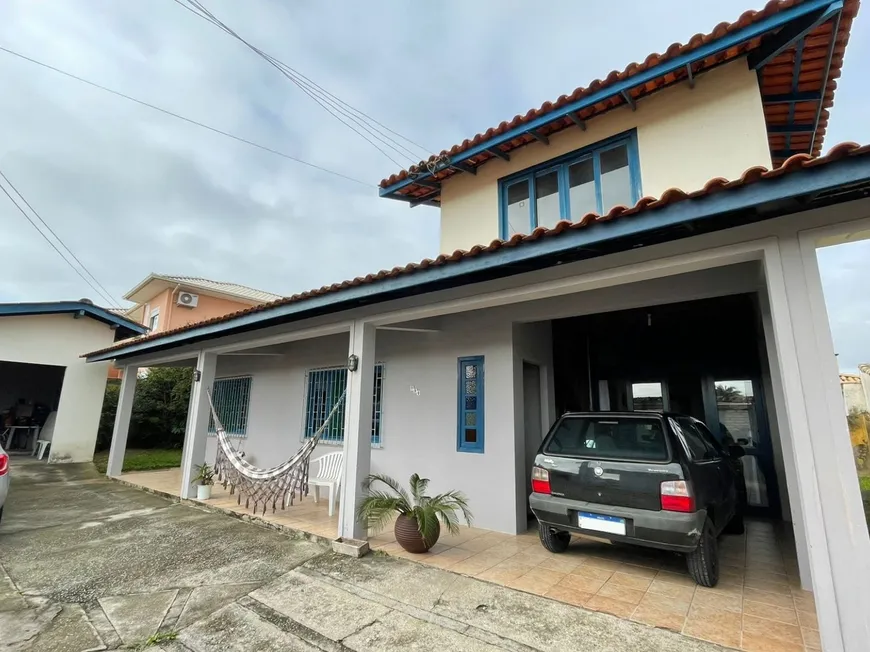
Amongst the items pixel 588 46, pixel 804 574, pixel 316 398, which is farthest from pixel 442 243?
pixel 804 574

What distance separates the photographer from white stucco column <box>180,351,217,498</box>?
7.50 m

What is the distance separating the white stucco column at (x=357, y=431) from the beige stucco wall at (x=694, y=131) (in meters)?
4.09

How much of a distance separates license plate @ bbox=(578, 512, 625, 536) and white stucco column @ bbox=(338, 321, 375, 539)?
8.35 ft

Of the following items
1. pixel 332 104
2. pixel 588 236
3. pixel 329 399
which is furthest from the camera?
pixel 332 104

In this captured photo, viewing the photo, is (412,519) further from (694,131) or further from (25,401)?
(25,401)

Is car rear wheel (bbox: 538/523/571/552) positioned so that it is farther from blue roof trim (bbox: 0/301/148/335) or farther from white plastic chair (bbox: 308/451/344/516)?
blue roof trim (bbox: 0/301/148/335)

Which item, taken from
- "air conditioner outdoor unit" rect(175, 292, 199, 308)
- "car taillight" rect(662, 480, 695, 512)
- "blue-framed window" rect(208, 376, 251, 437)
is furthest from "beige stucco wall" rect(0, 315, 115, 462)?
"car taillight" rect(662, 480, 695, 512)

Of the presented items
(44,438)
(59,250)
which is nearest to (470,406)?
(44,438)

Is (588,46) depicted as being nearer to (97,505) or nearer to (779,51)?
(779,51)

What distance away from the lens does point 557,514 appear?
417 centimetres

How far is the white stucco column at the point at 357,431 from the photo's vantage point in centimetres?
500

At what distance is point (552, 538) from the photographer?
4.52 m

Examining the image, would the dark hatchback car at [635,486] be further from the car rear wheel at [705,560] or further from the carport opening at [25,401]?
the carport opening at [25,401]

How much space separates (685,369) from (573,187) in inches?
149
